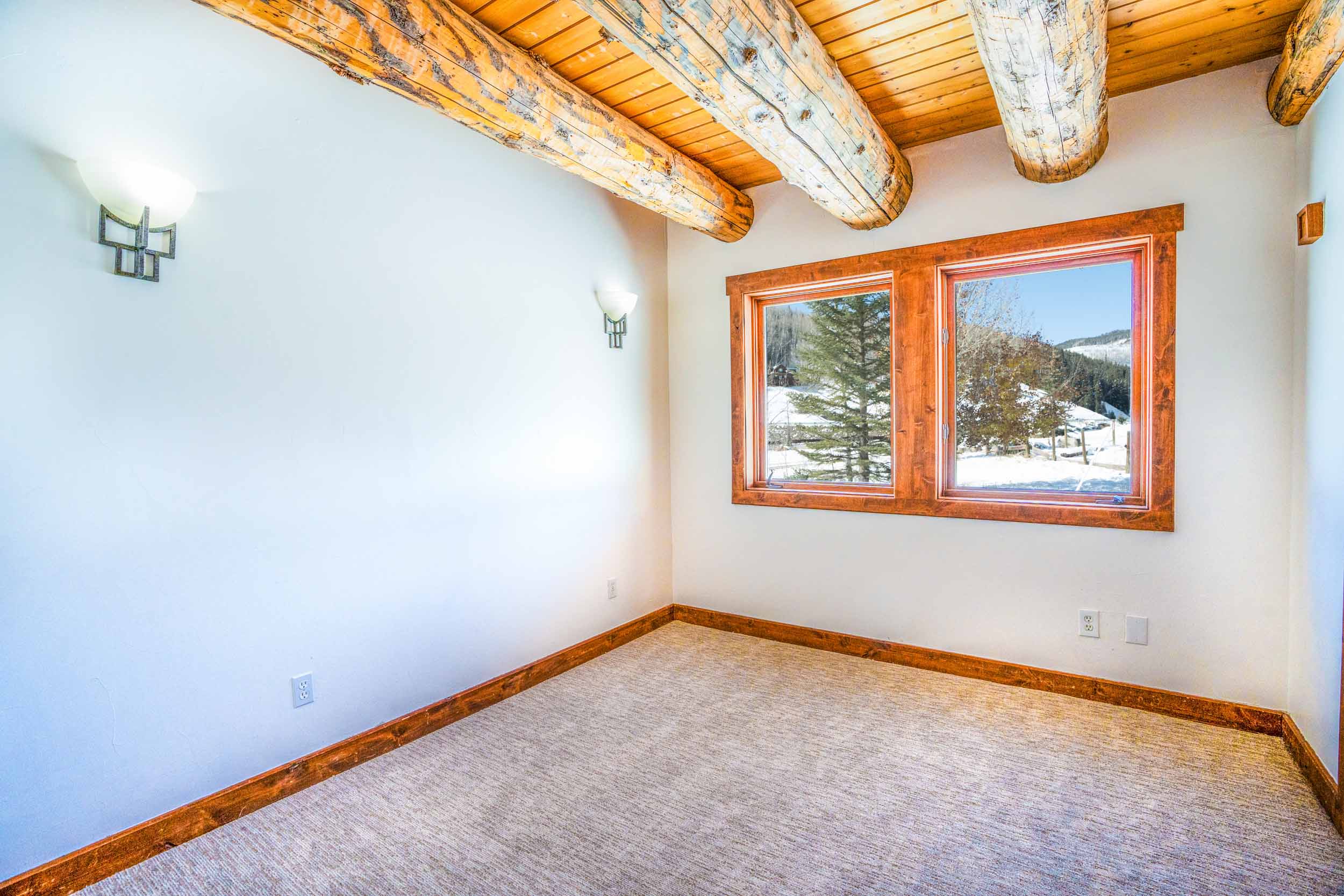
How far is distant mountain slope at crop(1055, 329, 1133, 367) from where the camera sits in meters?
2.85

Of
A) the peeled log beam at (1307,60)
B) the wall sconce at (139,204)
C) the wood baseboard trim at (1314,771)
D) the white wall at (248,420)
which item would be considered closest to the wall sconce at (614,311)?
the white wall at (248,420)

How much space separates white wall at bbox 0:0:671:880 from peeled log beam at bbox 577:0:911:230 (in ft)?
4.38

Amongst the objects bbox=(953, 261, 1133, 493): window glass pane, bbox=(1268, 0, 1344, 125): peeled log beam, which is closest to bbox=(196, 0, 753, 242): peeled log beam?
bbox=(953, 261, 1133, 493): window glass pane

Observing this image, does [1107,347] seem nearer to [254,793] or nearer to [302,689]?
[302,689]

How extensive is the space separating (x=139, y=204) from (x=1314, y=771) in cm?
406

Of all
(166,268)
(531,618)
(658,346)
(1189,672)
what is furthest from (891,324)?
(166,268)

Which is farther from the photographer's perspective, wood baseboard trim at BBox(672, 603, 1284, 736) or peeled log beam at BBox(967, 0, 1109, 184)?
wood baseboard trim at BBox(672, 603, 1284, 736)

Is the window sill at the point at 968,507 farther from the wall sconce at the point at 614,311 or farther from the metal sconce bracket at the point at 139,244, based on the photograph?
the metal sconce bracket at the point at 139,244

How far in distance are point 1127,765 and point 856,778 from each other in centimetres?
98

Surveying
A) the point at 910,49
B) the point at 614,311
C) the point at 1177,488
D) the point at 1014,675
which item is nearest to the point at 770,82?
the point at 910,49

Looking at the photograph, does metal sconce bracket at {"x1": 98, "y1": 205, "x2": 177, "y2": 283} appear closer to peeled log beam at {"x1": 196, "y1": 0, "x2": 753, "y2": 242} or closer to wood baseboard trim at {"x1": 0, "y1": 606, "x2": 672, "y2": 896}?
peeled log beam at {"x1": 196, "y1": 0, "x2": 753, "y2": 242}

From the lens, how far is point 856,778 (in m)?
2.27

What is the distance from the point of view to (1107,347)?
289 centimetres

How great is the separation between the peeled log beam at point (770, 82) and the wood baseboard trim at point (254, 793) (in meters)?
2.51
